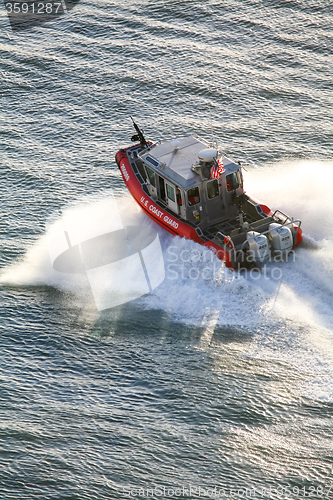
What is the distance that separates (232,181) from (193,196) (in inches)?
41.9

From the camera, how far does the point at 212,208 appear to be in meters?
13.2

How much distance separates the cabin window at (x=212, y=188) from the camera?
42.1 ft

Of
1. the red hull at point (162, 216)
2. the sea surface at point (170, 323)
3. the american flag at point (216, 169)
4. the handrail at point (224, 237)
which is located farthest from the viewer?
the american flag at point (216, 169)

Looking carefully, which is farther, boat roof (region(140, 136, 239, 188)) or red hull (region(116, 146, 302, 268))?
boat roof (region(140, 136, 239, 188))

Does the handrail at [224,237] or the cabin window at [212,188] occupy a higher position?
the cabin window at [212,188]

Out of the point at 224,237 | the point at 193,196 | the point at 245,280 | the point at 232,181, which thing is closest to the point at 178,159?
the point at 193,196

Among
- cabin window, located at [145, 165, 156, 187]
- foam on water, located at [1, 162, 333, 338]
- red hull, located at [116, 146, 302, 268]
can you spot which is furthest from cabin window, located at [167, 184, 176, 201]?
foam on water, located at [1, 162, 333, 338]

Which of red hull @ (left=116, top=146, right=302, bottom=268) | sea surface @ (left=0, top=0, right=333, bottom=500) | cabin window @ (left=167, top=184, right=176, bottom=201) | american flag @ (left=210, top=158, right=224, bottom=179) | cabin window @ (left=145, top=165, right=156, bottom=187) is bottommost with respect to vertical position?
sea surface @ (left=0, top=0, right=333, bottom=500)

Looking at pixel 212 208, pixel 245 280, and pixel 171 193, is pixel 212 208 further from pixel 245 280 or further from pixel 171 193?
pixel 245 280

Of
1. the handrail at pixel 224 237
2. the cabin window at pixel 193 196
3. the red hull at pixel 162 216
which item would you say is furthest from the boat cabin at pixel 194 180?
the handrail at pixel 224 237

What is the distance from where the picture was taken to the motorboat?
483 inches

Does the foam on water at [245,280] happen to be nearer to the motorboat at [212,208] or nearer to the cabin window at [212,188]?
the motorboat at [212,208]

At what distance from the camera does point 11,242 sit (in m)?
14.8

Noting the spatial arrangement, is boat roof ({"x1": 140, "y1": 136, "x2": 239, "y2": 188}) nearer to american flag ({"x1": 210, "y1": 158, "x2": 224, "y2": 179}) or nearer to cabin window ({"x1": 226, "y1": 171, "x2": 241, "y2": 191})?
cabin window ({"x1": 226, "y1": 171, "x2": 241, "y2": 191})
